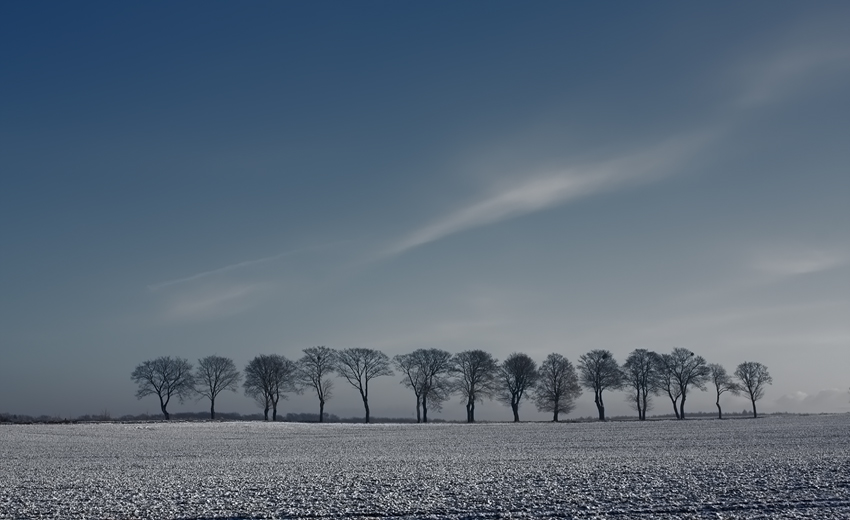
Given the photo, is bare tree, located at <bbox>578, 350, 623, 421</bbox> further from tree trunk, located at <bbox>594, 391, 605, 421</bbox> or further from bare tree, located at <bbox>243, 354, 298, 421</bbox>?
bare tree, located at <bbox>243, 354, 298, 421</bbox>

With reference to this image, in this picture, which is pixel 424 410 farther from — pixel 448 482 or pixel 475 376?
pixel 448 482

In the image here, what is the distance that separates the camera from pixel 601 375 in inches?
4222

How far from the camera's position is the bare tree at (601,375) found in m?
107

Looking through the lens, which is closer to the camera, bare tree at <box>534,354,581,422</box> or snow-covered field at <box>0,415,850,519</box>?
snow-covered field at <box>0,415,850,519</box>

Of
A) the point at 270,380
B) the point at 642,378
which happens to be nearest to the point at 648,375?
the point at 642,378

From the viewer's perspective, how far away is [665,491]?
19.8 metres

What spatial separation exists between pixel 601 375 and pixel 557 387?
7.77 metres

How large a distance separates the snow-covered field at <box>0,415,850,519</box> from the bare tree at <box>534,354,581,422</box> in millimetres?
67941

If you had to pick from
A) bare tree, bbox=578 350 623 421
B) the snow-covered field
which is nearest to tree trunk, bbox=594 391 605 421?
bare tree, bbox=578 350 623 421

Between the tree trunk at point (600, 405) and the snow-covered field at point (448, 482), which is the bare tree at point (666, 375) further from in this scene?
the snow-covered field at point (448, 482)

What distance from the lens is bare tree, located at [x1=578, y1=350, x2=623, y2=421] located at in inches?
4205

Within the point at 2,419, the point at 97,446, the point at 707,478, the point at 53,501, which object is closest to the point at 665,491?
the point at 707,478

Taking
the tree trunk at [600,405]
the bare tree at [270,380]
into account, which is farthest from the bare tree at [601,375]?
the bare tree at [270,380]

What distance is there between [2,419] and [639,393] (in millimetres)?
89972
